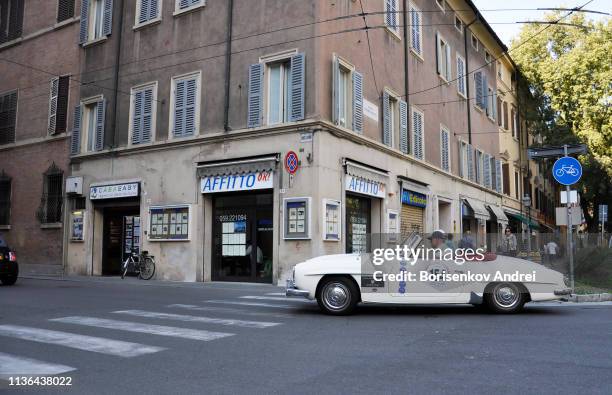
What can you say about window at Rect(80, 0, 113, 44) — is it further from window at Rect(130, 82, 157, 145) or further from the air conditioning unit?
the air conditioning unit

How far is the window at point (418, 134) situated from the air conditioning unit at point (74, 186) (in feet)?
42.2

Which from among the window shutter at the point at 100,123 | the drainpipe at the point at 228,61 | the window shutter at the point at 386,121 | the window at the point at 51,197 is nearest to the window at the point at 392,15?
the window shutter at the point at 386,121

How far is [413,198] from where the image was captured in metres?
20.7

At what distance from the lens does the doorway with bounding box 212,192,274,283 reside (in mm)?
15844

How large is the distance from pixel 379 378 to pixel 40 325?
547 cm

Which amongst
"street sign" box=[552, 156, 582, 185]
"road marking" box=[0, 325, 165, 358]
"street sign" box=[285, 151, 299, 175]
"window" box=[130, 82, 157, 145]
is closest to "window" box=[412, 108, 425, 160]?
"street sign" box=[285, 151, 299, 175]

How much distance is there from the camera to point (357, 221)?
57.0ft

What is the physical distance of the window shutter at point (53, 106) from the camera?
21281 mm

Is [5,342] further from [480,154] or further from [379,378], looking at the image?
[480,154]

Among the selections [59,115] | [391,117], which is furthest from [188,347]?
[59,115]

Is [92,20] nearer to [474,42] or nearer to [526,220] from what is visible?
[474,42]

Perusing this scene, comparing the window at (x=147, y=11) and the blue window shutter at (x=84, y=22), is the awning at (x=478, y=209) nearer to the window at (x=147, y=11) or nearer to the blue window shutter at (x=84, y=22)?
the window at (x=147, y=11)

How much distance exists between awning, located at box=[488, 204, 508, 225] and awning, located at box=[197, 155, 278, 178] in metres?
18.5

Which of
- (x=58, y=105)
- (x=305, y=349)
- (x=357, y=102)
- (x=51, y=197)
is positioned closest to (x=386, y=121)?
(x=357, y=102)
